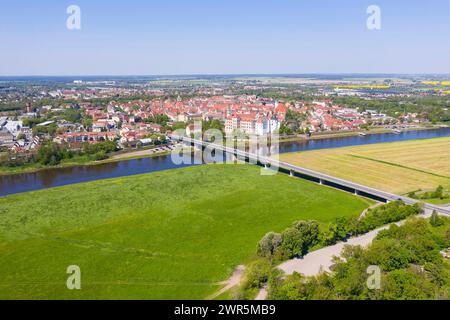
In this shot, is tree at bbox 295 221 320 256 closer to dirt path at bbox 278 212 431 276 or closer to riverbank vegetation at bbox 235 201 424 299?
riverbank vegetation at bbox 235 201 424 299

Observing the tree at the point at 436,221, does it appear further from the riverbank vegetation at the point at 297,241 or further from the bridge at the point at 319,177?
the bridge at the point at 319,177

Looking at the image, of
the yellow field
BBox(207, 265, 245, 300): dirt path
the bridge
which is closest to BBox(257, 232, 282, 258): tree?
BBox(207, 265, 245, 300): dirt path

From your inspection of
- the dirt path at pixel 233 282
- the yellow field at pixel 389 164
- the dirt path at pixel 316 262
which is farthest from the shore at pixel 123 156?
the dirt path at pixel 316 262

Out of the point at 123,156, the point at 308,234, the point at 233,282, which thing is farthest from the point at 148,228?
the point at 123,156

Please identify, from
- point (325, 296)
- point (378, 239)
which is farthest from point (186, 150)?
point (325, 296)

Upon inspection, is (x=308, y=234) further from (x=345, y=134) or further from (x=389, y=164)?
(x=345, y=134)

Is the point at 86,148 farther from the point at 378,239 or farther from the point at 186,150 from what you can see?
the point at 378,239
